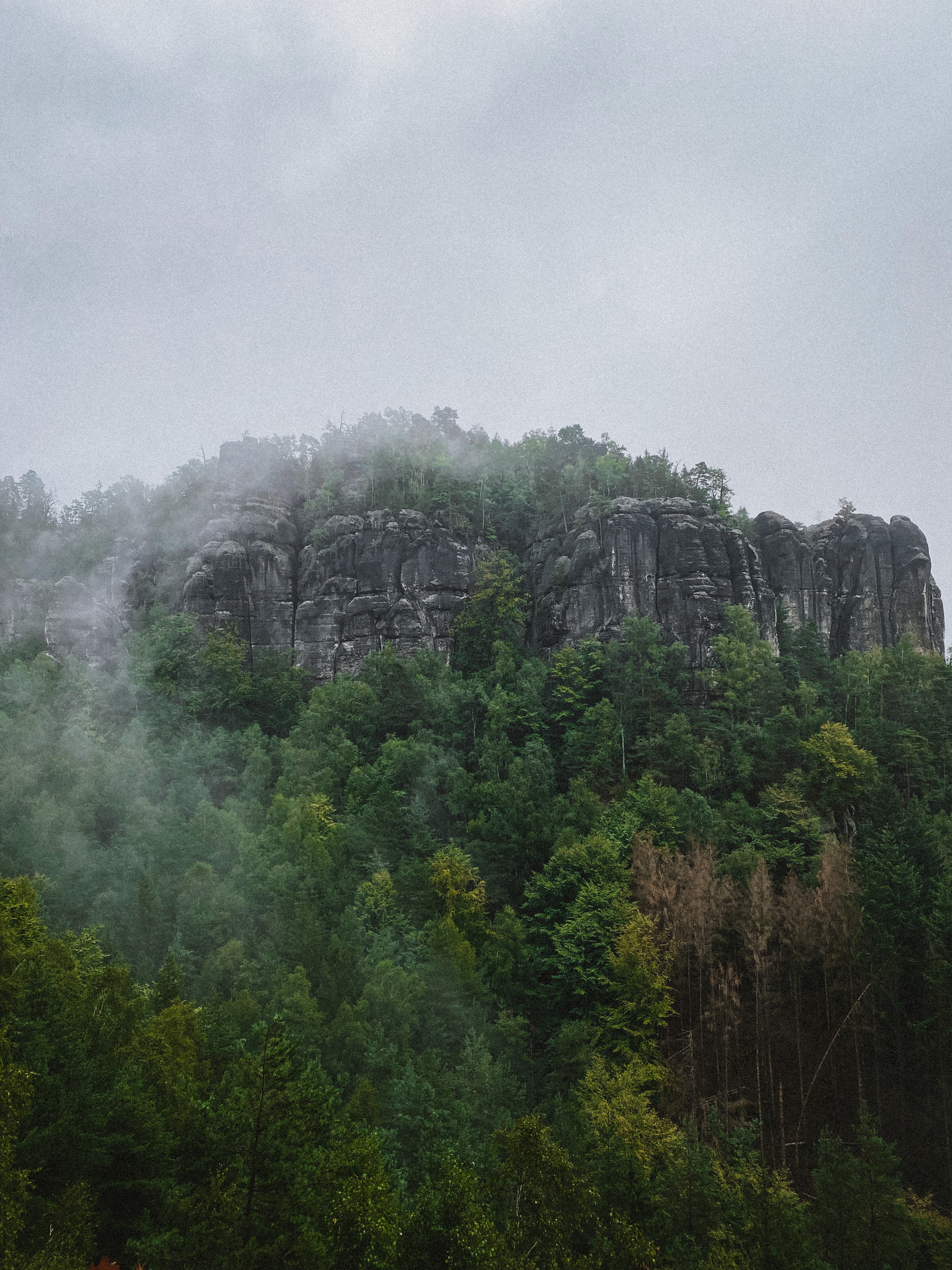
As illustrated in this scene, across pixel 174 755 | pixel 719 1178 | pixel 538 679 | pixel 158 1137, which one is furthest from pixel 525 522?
pixel 158 1137

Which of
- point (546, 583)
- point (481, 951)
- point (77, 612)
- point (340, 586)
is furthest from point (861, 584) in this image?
point (77, 612)

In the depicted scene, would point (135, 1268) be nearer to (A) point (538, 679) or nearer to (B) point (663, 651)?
(A) point (538, 679)

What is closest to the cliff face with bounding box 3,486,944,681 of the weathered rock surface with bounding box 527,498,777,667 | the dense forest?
the weathered rock surface with bounding box 527,498,777,667

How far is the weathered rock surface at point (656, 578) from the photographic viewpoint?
58.3 meters

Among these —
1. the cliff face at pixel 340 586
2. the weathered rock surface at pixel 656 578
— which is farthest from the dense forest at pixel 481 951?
the cliff face at pixel 340 586

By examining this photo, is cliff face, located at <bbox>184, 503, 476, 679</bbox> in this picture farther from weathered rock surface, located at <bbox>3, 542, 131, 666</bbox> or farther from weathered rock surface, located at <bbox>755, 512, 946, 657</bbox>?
weathered rock surface, located at <bbox>755, 512, 946, 657</bbox>

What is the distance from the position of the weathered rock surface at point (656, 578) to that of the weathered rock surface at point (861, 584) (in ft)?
17.2

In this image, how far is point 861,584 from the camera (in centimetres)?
6481

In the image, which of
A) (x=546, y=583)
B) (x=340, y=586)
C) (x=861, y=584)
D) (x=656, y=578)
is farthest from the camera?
(x=861, y=584)

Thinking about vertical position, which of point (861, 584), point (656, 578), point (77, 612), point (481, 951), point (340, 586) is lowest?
point (481, 951)

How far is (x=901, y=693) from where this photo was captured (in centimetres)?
5169

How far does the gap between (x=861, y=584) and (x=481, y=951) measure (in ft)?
150

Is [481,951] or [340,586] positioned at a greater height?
[340,586]

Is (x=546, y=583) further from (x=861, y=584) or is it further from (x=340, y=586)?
(x=861, y=584)
